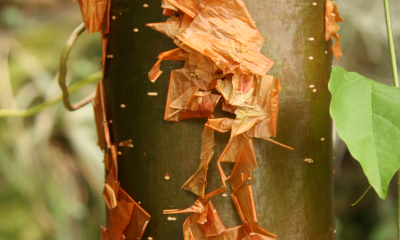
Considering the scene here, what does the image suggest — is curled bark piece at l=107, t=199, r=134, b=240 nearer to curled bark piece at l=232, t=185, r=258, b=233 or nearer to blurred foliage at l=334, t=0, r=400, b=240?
curled bark piece at l=232, t=185, r=258, b=233

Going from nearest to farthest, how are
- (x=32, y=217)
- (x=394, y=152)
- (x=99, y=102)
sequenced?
(x=394, y=152) → (x=99, y=102) → (x=32, y=217)

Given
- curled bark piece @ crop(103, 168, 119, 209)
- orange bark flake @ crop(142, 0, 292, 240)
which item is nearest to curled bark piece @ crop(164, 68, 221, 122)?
orange bark flake @ crop(142, 0, 292, 240)

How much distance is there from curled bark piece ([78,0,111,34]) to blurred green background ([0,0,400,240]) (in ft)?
1.53

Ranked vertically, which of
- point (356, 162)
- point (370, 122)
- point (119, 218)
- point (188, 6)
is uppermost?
point (188, 6)

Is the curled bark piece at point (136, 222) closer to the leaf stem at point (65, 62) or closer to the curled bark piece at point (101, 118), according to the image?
the curled bark piece at point (101, 118)

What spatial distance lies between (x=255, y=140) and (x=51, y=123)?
61 cm

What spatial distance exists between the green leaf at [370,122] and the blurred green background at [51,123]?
453 mm

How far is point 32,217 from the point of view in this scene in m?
0.74

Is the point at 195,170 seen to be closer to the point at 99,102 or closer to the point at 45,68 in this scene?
the point at 99,102

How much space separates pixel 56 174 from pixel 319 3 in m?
0.68

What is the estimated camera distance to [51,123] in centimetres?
75

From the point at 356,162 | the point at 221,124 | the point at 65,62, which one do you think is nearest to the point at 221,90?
the point at 221,124

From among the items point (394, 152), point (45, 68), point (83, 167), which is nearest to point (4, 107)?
point (45, 68)

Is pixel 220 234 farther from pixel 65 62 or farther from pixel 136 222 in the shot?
pixel 65 62
